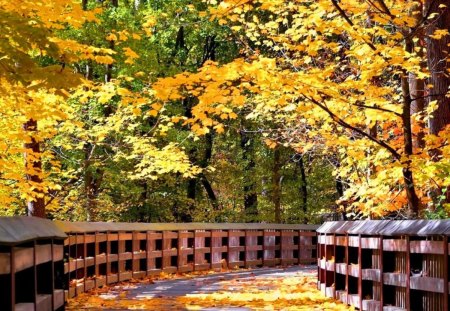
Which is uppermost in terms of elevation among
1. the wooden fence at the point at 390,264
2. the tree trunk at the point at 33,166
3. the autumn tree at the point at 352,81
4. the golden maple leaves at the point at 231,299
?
the autumn tree at the point at 352,81

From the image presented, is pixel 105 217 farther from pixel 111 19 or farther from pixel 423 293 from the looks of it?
pixel 423 293

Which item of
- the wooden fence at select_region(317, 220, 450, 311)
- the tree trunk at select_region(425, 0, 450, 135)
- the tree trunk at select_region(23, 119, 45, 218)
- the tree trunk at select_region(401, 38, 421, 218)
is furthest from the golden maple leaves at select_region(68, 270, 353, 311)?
the tree trunk at select_region(425, 0, 450, 135)

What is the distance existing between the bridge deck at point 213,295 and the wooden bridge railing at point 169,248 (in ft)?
1.87

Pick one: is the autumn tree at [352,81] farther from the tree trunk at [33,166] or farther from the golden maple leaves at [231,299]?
the tree trunk at [33,166]

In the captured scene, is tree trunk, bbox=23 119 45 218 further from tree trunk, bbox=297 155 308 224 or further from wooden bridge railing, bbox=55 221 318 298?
tree trunk, bbox=297 155 308 224

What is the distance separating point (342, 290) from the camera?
13797 millimetres

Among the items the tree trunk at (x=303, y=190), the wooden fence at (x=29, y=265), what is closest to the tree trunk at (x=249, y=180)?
the tree trunk at (x=303, y=190)

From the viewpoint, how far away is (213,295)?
15.2m

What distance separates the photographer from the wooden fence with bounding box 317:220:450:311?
29.1ft

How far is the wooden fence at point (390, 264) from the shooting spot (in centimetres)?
887

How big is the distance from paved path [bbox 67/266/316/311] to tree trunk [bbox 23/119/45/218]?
103 inches

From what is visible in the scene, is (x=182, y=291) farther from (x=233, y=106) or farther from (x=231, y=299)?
(x=233, y=106)

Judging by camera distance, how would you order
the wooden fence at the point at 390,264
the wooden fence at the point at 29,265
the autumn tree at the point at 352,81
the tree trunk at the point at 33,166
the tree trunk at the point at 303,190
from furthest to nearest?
the tree trunk at the point at 303,190, the tree trunk at the point at 33,166, the autumn tree at the point at 352,81, the wooden fence at the point at 390,264, the wooden fence at the point at 29,265

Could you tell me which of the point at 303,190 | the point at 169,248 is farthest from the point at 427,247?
the point at 303,190
